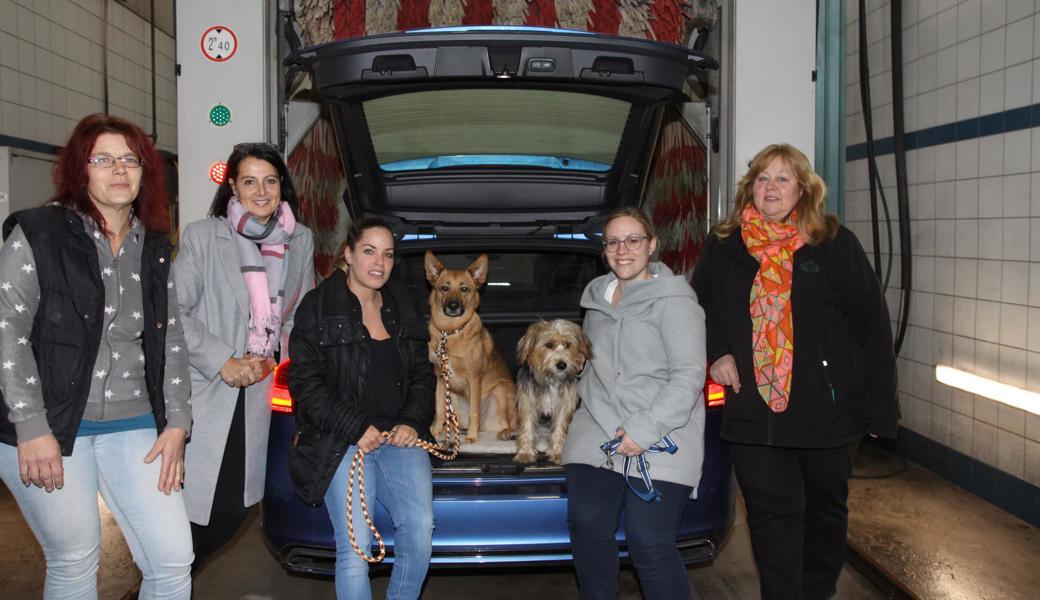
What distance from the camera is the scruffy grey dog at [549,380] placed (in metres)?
3.08

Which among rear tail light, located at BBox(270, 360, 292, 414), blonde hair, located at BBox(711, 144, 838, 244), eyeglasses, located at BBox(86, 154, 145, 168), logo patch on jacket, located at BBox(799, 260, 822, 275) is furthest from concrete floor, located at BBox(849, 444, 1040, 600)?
eyeglasses, located at BBox(86, 154, 145, 168)

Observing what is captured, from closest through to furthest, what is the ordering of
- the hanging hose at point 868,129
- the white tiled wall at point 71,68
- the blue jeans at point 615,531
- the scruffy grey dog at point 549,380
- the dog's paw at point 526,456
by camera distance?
the blue jeans at point 615,531 → the scruffy grey dog at point 549,380 → the dog's paw at point 526,456 → the hanging hose at point 868,129 → the white tiled wall at point 71,68

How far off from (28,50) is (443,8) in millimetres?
4921

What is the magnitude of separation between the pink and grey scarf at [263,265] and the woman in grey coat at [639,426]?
3.69 ft

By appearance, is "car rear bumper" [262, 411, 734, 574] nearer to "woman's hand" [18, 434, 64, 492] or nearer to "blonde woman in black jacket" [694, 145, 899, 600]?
"blonde woman in black jacket" [694, 145, 899, 600]

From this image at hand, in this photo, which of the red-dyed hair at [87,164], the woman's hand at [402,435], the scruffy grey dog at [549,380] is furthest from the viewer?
the scruffy grey dog at [549,380]

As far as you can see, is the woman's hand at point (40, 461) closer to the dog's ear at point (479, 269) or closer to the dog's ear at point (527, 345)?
the dog's ear at point (527, 345)

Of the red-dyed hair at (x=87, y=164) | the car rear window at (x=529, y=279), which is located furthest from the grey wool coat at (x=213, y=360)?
the car rear window at (x=529, y=279)

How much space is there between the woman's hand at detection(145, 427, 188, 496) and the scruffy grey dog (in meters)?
1.29

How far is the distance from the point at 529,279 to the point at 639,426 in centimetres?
186

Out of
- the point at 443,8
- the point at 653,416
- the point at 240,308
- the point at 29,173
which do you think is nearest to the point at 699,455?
the point at 653,416

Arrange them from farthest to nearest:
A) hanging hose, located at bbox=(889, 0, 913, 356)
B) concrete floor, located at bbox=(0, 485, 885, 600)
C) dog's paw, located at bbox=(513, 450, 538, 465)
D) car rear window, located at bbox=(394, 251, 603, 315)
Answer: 1. hanging hose, located at bbox=(889, 0, 913, 356)
2. car rear window, located at bbox=(394, 251, 603, 315)
3. concrete floor, located at bbox=(0, 485, 885, 600)
4. dog's paw, located at bbox=(513, 450, 538, 465)

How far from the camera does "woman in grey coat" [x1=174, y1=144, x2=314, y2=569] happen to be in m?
2.83

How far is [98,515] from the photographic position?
89.4 inches
